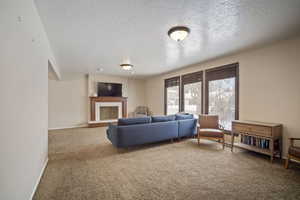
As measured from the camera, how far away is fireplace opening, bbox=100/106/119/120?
23.2 feet

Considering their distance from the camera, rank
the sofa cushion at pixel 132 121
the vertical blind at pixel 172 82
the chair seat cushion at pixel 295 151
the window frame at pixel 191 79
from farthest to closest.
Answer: the vertical blind at pixel 172 82, the window frame at pixel 191 79, the sofa cushion at pixel 132 121, the chair seat cushion at pixel 295 151

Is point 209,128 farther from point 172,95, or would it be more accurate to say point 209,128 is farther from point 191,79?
point 172,95

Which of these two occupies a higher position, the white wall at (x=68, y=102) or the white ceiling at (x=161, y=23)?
the white ceiling at (x=161, y=23)

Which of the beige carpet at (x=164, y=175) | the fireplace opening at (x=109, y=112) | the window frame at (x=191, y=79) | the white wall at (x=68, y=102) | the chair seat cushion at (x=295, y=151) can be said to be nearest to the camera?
the beige carpet at (x=164, y=175)

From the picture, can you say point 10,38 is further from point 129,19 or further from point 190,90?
point 190,90

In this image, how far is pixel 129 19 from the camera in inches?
87.7

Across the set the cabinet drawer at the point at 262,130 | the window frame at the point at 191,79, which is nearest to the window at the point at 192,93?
the window frame at the point at 191,79

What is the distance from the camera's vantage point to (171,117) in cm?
418

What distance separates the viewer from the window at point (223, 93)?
4.03 meters

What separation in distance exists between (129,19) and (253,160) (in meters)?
3.70

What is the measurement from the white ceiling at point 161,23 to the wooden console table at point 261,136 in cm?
190

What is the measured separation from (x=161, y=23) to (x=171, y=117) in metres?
2.64

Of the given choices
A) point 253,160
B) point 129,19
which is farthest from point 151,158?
point 129,19

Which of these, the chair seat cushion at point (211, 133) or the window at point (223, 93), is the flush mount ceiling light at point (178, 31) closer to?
the window at point (223, 93)
